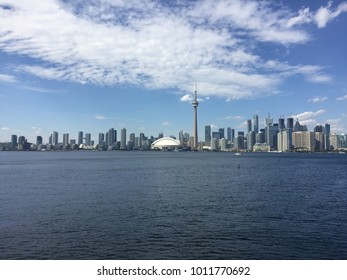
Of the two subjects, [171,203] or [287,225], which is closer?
[287,225]

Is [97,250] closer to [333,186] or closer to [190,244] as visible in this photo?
[190,244]

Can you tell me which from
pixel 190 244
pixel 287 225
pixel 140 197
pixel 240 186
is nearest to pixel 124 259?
pixel 190 244

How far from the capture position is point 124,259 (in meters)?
26.8

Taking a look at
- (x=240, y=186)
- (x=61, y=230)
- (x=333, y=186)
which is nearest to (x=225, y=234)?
(x=61, y=230)

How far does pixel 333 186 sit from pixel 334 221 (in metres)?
35.3

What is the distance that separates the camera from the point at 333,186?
7044 centimetres

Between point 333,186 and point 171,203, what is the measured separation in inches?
1573

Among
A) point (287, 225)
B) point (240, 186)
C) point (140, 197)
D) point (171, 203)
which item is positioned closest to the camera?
point (287, 225)

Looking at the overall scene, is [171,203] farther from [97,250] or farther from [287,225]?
[97,250]

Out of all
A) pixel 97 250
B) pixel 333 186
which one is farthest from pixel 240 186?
pixel 97 250

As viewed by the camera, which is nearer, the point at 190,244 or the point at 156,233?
the point at 190,244

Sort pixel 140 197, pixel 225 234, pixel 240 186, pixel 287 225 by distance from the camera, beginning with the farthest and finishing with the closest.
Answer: pixel 240 186, pixel 140 197, pixel 287 225, pixel 225 234

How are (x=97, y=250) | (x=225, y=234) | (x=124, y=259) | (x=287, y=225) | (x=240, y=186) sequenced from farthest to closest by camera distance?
(x=240, y=186)
(x=287, y=225)
(x=225, y=234)
(x=97, y=250)
(x=124, y=259)

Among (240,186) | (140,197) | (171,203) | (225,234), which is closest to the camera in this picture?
(225,234)
